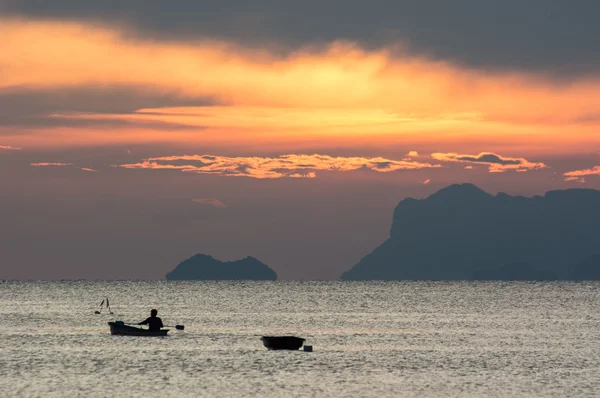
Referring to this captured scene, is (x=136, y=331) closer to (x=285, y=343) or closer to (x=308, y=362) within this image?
(x=285, y=343)

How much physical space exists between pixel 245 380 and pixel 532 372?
22.4 meters

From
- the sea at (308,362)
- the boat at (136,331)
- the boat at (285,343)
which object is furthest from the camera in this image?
the boat at (136,331)

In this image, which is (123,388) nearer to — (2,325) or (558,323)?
(2,325)

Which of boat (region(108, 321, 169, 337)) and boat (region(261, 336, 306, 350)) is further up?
boat (region(261, 336, 306, 350))

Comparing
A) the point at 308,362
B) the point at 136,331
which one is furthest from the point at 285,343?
the point at 136,331

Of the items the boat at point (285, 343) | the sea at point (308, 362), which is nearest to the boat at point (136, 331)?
the sea at point (308, 362)

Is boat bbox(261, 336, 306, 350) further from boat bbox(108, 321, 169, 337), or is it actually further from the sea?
boat bbox(108, 321, 169, 337)

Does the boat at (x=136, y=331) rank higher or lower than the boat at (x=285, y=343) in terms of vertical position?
lower

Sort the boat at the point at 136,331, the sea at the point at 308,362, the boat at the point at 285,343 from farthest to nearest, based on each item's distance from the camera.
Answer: the boat at the point at 136,331, the boat at the point at 285,343, the sea at the point at 308,362

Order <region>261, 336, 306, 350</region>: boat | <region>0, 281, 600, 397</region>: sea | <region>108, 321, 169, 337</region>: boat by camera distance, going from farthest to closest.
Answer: <region>108, 321, 169, 337</region>: boat → <region>261, 336, 306, 350</region>: boat → <region>0, 281, 600, 397</region>: sea

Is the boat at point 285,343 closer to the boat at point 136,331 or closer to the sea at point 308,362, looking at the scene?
the sea at point 308,362

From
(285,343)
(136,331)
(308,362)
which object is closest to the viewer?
(308,362)

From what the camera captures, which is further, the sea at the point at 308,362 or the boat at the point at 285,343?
the boat at the point at 285,343

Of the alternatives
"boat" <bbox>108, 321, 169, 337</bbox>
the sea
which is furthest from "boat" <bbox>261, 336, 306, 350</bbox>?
"boat" <bbox>108, 321, 169, 337</bbox>
